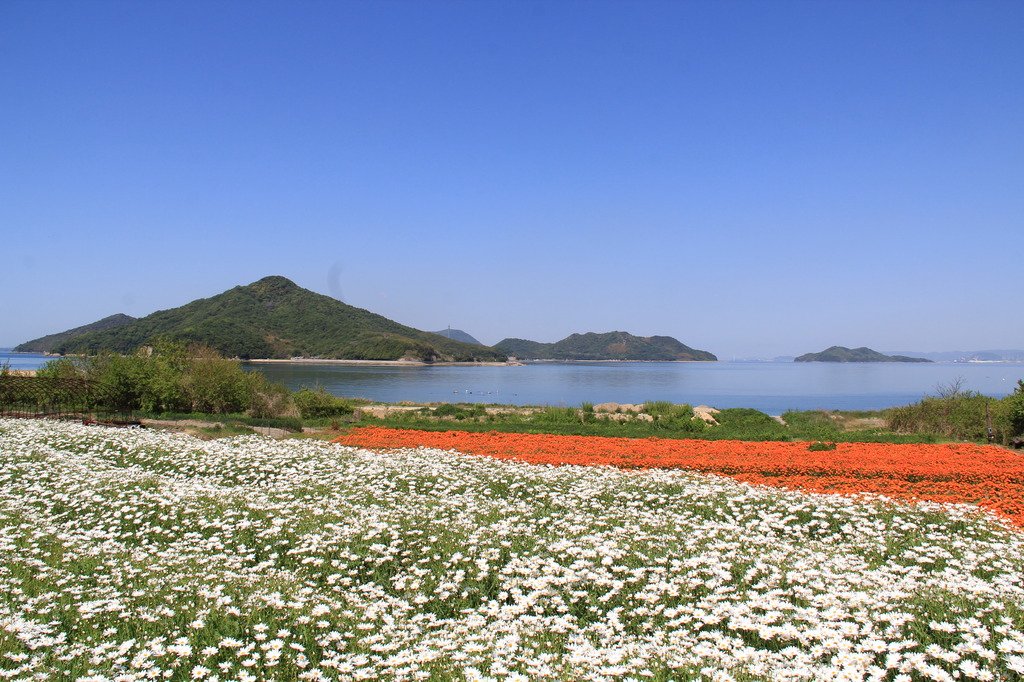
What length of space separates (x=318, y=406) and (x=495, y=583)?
32.7m

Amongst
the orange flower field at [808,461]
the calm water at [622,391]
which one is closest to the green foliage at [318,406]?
the calm water at [622,391]

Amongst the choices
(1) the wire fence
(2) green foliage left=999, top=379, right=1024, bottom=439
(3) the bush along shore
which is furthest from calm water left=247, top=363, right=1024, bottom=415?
(2) green foliage left=999, top=379, right=1024, bottom=439

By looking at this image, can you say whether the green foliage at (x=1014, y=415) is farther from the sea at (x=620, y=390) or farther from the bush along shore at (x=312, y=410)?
the sea at (x=620, y=390)

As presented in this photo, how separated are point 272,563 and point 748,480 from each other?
39.4 feet

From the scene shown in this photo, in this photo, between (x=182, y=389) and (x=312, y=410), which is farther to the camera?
(x=312, y=410)

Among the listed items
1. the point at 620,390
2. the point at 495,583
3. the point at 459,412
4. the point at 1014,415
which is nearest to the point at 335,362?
the point at 620,390

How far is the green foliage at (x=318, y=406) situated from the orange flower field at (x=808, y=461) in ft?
45.1

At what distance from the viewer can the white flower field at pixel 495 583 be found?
5.30 meters

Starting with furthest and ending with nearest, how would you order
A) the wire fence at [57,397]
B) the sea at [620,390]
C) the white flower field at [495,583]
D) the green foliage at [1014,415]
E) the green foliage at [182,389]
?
the sea at [620,390]
the green foliage at [182,389]
the wire fence at [57,397]
the green foliage at [1014,415]
the white flower field at [495,583]

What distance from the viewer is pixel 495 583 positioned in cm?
780

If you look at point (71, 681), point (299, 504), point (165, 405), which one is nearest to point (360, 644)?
point (71, 681)

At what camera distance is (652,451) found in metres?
21.2

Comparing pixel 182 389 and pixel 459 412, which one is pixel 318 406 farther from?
pixel 459 412

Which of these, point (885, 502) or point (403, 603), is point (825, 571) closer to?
point (403, 603)
